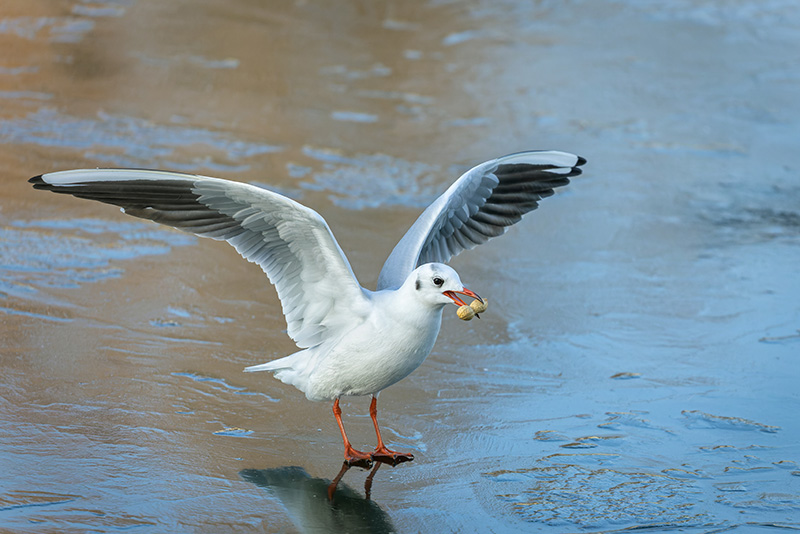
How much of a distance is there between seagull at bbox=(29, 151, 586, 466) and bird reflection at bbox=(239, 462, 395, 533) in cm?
24

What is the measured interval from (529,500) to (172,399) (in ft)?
6.04

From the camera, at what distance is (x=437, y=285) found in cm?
430

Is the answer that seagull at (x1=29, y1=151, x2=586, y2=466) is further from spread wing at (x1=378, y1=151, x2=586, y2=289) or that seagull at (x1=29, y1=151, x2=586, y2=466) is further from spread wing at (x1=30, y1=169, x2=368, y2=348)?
spread wing at (x1=378, y1=151, x2=586, y2=289)

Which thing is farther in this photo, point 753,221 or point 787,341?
point 753,221

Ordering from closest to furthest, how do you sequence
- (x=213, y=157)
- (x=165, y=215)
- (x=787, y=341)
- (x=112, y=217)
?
1. (x=165, y=215)
2. (x=787, y=341)
3. (x=112, y=217)
4. (x=213, y=157)

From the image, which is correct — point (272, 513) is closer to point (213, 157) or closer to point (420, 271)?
point (420, 271)

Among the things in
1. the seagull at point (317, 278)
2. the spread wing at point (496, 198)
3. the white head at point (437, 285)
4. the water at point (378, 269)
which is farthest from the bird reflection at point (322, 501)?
the spread wing at point (496, 198)

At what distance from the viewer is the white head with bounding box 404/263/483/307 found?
14.0 feet

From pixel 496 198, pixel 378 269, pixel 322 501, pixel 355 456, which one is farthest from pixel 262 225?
pixel 378 269

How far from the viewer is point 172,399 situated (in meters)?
4.83

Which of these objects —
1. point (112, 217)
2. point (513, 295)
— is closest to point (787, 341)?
point (513, 295)

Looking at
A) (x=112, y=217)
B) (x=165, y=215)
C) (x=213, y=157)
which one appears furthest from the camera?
(x=213, y=157)

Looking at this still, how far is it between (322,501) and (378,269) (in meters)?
2.83

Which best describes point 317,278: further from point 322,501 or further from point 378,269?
point 378,269
